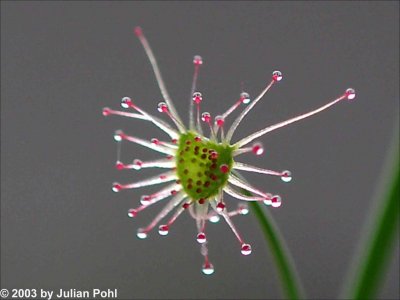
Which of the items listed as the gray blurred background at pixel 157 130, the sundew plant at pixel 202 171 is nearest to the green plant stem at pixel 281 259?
the sundew plant at pixel 202 171

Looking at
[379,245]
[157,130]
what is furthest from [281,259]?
[157,130]

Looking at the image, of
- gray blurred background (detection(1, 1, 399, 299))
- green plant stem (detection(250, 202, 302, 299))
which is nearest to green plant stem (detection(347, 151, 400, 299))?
green plant stem (detection(250, 202, 302, 299))

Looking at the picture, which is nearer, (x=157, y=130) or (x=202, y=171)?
(x=202, y=171)

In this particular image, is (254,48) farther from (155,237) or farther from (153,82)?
(155,237)

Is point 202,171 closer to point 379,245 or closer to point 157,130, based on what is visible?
point 379,245

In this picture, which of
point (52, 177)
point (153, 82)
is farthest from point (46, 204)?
point (153, 82)

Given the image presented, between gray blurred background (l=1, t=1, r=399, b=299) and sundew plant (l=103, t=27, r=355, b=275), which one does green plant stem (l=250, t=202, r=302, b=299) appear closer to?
sundew plant (l=103, t=27, r=355, b=275)

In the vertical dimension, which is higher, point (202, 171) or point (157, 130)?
point (157, 130)
